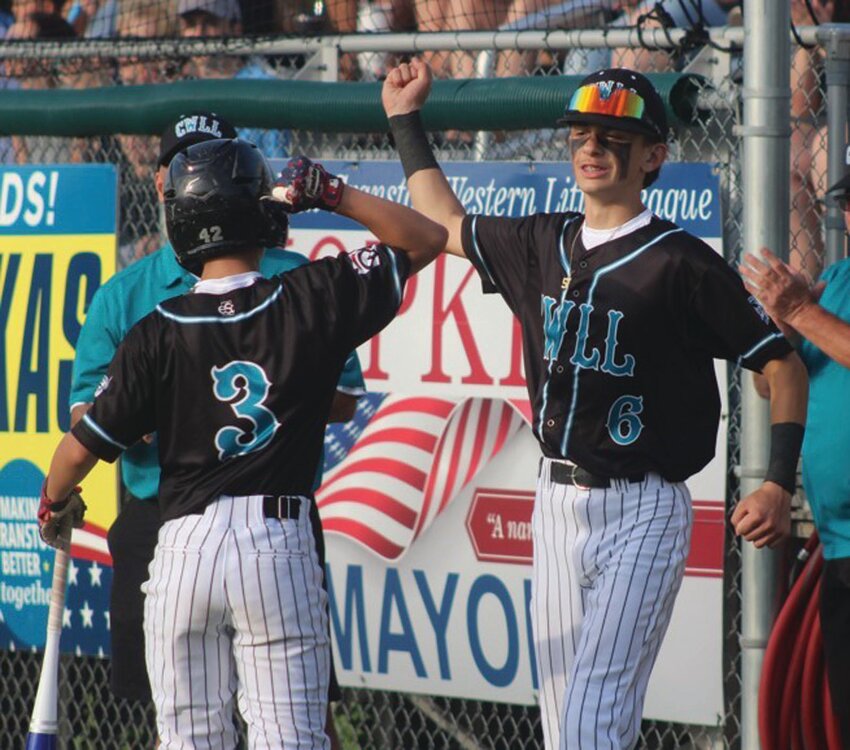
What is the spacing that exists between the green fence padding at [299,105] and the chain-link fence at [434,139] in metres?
0.13

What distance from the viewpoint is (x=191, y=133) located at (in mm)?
4793

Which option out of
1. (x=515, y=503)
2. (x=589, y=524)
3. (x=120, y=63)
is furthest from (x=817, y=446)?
(x=120, y=63)

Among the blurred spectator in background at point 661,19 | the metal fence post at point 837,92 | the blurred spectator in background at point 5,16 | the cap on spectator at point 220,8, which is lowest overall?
the metal fence post at point 837,92

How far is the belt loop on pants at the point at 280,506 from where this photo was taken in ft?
12.2

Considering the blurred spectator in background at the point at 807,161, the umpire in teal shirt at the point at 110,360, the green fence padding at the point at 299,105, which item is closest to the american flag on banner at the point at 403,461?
the umpire in teal shirt at the point at 110,360

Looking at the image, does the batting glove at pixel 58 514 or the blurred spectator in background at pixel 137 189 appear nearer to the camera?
the batting glove at pixel 58 514

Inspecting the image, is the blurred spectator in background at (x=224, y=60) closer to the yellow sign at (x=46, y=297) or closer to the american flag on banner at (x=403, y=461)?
the yellow sign at (x=46, y=297)

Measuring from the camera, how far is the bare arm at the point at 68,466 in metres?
3.83

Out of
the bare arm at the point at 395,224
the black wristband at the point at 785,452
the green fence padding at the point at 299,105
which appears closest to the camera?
the bare arm at the point at 395,224

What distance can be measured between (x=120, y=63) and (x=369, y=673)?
279 centimetres

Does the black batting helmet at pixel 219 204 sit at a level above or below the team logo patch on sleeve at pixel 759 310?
above

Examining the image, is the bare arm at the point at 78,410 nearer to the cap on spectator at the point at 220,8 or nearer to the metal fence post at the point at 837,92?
the metal fence post at the point at 837,92

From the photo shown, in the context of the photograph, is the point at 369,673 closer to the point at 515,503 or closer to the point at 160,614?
the point at 515,503

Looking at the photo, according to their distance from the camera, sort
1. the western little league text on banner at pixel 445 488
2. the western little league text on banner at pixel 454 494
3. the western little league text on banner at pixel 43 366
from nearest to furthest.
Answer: the western little league text on banner at pixel 454 494, the western little league text on banner at pixel 445 488, the western little league text on banner at pixel 43 366
